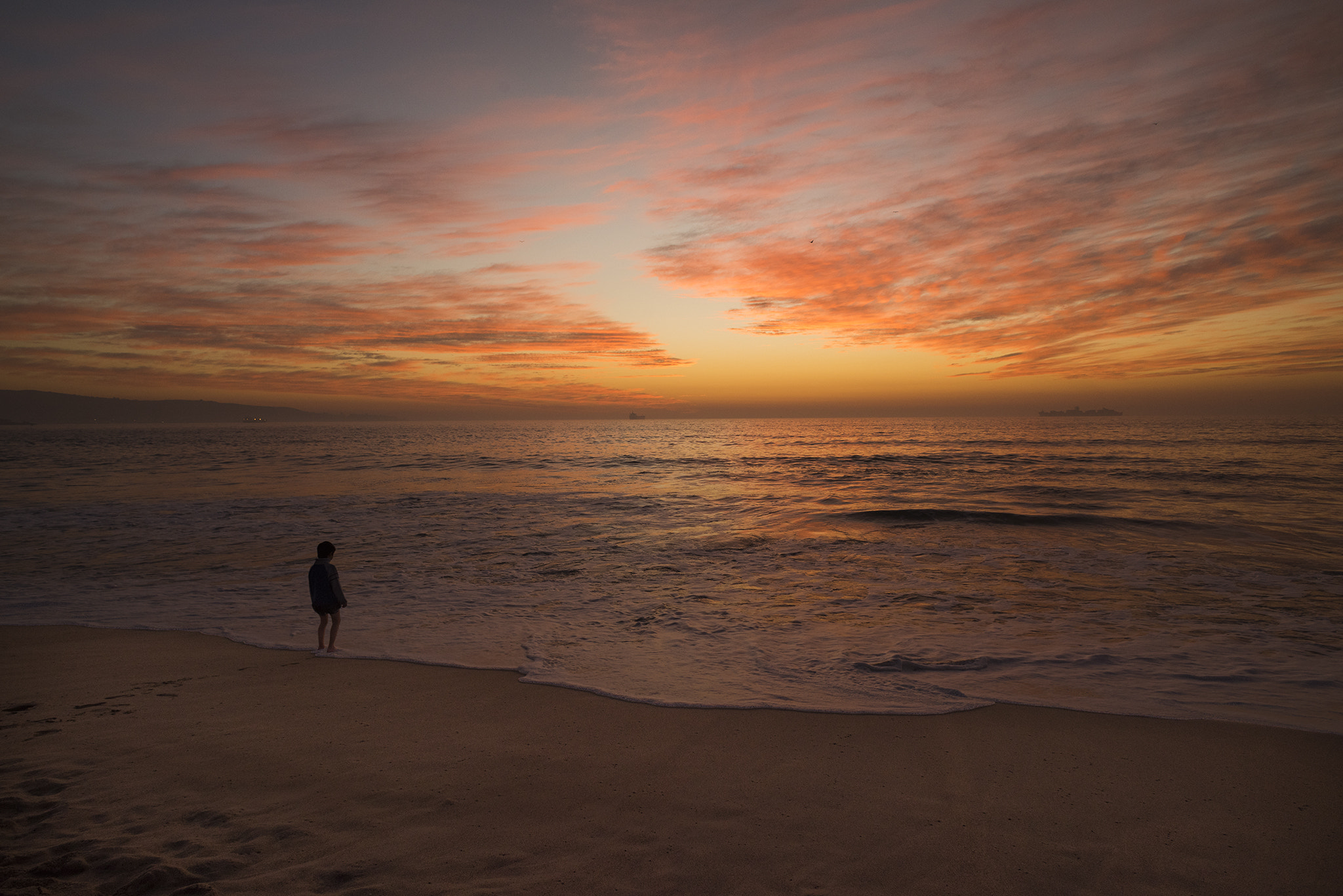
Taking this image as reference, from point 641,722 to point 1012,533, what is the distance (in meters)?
16.2

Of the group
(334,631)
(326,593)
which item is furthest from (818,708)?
(326,593)

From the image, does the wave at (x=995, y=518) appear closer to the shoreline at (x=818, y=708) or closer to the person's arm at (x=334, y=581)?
the shoreline at (x=818, y=708)

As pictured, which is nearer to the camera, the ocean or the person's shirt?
the ocean

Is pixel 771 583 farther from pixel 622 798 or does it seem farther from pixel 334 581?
pixel 622 798

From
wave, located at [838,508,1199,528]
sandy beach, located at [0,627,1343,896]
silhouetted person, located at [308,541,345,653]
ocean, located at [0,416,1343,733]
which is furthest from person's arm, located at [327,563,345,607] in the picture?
wave, located at [838,508,1199,528]

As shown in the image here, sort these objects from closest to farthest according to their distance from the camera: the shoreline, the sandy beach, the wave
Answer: the sandy beach
the shoreline
the wave

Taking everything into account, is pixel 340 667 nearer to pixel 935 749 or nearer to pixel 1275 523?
pixel 935 749

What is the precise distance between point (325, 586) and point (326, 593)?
0.35 ft

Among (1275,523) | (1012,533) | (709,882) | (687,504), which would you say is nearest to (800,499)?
(687,504)

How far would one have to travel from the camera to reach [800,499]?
86.2ft

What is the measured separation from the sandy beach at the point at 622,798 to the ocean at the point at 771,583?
777 mm

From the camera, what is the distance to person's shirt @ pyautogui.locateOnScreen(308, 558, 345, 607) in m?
7.94

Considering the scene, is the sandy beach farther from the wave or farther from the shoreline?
the wave

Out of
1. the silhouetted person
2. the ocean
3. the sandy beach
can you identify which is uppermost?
the silhouetted person
